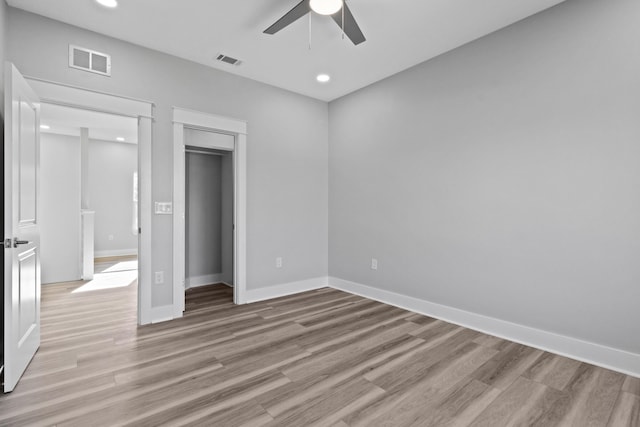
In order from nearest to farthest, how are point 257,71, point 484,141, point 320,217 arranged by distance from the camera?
point 484,141, point 257,71, point 320,217

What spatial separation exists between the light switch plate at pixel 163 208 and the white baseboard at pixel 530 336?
2681 millimetres

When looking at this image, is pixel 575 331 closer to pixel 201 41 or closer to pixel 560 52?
pixel 560 52

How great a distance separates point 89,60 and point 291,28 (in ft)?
6.21

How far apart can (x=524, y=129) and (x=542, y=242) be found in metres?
0.99

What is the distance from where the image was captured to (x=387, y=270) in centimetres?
396

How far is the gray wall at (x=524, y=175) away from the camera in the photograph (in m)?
2.29

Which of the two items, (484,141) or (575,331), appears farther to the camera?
(484,141)

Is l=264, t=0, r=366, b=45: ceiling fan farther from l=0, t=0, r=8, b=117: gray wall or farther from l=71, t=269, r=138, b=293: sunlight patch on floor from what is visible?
l=71, t=269, r=138, b=293: sunlight patch on floor

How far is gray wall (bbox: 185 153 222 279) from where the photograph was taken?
15.5 ft

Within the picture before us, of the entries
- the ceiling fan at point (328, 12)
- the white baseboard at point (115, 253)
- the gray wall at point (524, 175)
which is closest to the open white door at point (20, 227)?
the ceiling fan at point (328, 12)

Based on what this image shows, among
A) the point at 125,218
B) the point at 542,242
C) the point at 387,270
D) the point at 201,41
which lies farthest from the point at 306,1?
the point at 125,218

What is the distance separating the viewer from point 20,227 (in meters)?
2.12

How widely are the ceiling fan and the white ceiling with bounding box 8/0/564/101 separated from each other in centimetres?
31

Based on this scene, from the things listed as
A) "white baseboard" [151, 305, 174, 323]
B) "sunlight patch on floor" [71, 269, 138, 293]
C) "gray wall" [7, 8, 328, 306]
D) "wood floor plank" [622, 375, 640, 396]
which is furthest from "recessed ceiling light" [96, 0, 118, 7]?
"wood floor plank" [622, 375, 640, 396]
